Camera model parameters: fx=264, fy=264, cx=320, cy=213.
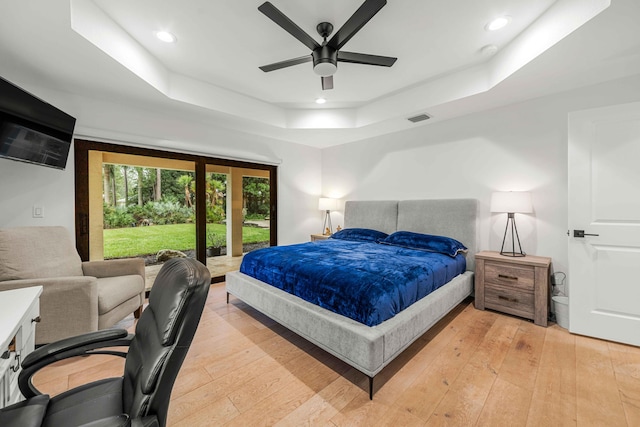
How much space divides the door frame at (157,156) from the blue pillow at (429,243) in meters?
2.39

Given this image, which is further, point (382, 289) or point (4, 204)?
point (4, 204)

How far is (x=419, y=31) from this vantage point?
2361 millimetres

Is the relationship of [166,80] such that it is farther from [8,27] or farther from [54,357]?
[54,357]

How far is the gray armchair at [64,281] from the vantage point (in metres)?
2.08

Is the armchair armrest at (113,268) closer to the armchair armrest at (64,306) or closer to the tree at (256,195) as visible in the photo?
the armchair armrest at (64,306)

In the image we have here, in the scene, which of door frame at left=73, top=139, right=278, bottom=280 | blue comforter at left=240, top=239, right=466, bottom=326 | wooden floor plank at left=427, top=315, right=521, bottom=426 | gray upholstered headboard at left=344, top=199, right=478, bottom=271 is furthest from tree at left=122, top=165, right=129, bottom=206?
wooden floor plank at left=427, top=315, right=521, bottom=426

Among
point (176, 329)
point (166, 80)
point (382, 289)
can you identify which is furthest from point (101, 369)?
point (166, 80)

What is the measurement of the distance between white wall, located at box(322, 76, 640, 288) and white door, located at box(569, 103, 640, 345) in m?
0.43

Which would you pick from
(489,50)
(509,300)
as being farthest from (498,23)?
(509,300)

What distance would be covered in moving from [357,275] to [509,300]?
1.98 metres

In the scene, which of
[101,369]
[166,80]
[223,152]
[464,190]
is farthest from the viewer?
[223,152]

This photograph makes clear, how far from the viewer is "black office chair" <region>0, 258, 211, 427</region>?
854 millimetres

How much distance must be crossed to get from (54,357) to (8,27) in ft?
7.92

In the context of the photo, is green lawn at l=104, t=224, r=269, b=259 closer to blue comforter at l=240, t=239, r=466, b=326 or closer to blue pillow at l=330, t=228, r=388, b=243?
blue comforter at l=240, t=239, r=466, b=326
